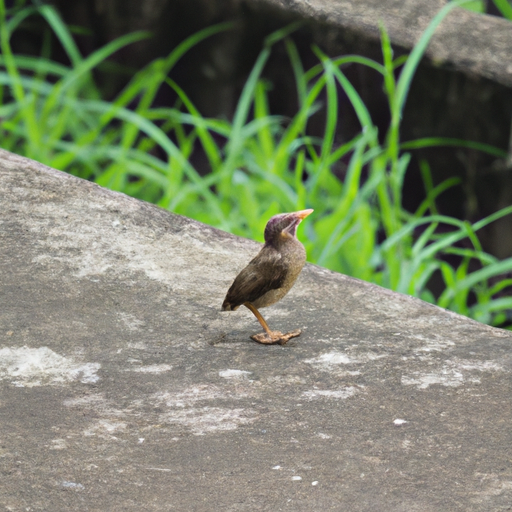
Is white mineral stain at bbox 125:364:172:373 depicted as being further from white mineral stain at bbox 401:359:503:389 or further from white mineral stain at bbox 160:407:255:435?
white mineral stain at bbox 401:359:503:389

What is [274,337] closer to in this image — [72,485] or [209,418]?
[209,418]

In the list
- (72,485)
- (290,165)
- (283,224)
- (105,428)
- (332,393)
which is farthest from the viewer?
(290,165)

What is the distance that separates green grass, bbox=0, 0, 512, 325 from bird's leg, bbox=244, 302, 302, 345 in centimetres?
99

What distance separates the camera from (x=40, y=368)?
5.14ft

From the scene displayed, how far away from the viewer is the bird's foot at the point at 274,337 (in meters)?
1.67

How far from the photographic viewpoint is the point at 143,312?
5.87 feet

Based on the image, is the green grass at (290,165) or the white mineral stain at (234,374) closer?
the white mineral stain at (234,374)

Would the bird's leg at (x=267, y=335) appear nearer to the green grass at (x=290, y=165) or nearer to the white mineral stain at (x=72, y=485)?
the white mineral stain at (x=72, y=485)

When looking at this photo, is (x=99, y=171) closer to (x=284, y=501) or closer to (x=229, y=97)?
(x=229, y=97)

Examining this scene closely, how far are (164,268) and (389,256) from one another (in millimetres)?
1059

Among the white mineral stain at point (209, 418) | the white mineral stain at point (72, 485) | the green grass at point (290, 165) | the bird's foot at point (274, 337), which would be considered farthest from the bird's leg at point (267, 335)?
the green grass at point (290, 165)

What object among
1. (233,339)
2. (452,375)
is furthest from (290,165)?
(452,375)

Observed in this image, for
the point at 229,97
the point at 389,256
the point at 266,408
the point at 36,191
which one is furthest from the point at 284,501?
the point at 229,97

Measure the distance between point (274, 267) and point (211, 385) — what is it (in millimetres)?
265
